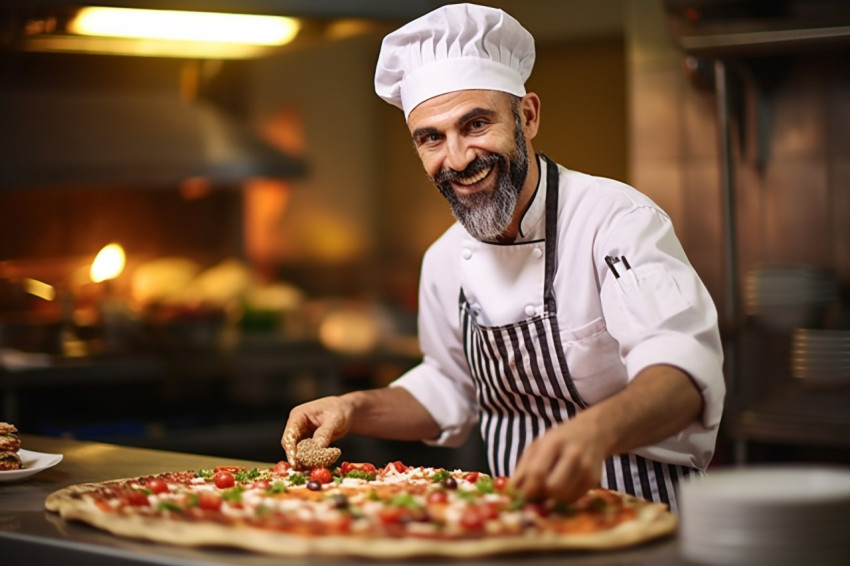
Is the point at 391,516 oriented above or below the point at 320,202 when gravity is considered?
below

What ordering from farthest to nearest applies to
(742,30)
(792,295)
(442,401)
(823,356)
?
(792,295) < (823,356) < (742,30) < (442,401)

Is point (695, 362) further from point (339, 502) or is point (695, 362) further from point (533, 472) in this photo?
point (339, 502)

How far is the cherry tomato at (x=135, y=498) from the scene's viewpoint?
172 centimetres

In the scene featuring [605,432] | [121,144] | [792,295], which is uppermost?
[121,144]

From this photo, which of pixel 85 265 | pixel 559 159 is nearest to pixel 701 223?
pixel 559 159

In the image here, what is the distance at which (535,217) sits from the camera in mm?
2195

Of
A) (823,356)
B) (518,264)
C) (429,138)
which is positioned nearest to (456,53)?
(429,138)

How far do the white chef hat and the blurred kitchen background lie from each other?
38.4 inches

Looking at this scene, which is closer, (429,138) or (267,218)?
(429,138)

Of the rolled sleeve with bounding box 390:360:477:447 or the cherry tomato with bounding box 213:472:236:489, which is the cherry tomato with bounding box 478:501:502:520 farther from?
the rolled sleeve with bounding box 390:360:477:447

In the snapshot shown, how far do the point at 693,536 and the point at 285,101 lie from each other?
6.12 metres

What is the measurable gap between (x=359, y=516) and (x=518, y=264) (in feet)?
2.54

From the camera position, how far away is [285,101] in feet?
23.6

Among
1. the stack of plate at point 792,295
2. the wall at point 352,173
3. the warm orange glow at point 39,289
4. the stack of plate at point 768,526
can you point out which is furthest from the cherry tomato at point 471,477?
the wall at point 352,173
